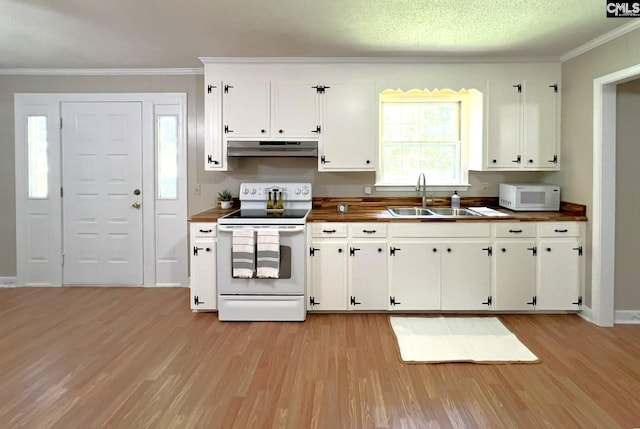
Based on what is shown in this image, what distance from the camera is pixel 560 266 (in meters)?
4.27

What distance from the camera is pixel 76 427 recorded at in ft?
8.04

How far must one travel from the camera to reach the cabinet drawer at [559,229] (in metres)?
4.24

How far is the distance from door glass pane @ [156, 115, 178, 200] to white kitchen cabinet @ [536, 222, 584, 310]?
3610 mm

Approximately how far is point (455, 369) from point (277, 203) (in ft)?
7.67

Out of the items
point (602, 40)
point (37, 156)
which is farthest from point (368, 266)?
point (37, 156)

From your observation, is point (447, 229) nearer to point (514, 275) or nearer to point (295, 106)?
point (514, 275)

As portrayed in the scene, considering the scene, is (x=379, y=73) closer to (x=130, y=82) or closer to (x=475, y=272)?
(x=475, y=272)

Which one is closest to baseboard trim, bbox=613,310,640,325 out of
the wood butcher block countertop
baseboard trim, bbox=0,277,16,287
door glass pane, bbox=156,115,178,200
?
the wood butcher block countertop

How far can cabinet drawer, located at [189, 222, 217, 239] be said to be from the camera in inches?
168

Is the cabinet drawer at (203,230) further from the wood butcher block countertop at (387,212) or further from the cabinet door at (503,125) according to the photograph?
the cabinet door at (503,125)

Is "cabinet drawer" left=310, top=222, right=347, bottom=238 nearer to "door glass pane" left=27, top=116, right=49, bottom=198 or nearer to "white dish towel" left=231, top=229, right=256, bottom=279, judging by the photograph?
"white dish towel" left=231, top=229, right=256, bottom=279

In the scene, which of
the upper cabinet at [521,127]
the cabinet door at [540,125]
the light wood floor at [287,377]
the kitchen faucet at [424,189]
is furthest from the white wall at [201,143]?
the light wood floor at [287,377]

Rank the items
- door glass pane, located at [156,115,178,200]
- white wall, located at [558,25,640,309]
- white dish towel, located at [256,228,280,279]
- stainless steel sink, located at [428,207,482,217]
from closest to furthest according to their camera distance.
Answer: white wall, located at [558,25,640,309] < white dish towel, located at [256,228,280,279] < stainless steel sink, located at [428,207,482,217] < door glass pane, located at [156,115,178,200]

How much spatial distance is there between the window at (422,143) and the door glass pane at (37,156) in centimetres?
354
